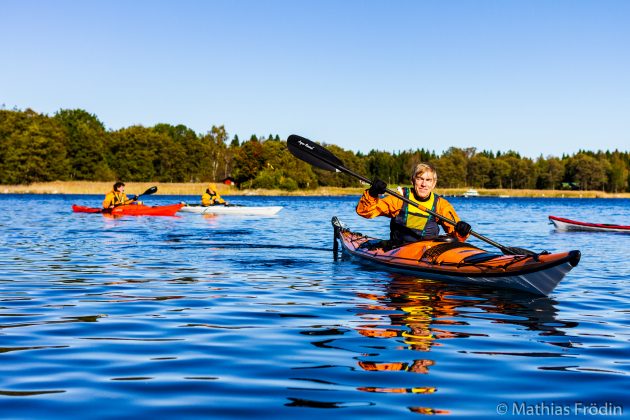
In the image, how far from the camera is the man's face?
9953 mm

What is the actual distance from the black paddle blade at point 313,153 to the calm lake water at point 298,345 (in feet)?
5.91

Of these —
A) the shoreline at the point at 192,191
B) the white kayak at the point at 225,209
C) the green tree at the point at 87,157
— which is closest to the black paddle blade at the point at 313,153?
the white kayak at the point at 225,209

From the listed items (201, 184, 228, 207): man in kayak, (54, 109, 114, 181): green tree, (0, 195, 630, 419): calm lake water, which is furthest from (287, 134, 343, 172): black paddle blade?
(54, 109, 114, 181): green tree

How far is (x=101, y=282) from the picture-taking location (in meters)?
9.45

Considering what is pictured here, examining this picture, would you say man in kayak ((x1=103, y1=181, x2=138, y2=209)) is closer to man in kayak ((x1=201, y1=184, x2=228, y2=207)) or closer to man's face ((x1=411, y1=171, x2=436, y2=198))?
man in kayak ((x1=201, y1=184, x2=228, y2=207))

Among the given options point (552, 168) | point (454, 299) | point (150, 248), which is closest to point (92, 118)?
point (552, 168)

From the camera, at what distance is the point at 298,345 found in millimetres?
5594

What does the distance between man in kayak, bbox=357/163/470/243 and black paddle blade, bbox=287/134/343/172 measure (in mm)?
1593

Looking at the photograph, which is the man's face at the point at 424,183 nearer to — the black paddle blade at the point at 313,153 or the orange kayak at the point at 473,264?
the orange kayak at the point at 473,264

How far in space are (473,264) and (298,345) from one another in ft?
13.3

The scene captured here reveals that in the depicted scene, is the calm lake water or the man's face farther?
the man's face

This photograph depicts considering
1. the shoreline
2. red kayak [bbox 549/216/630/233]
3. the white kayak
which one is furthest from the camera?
the shoreline

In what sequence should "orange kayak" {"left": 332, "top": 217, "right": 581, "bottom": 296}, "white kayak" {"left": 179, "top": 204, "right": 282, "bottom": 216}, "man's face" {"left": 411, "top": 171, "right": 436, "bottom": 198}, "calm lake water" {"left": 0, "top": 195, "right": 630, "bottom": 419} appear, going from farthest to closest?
"white kayak" {"left": 179, "top": 204, "right": 282, "bottom": 216} < "man's face" {"left": 411, "top": 171, "right": 436, "bottom": 198} < "orange kayak" {"left": 332, "top": 217, "right": 581, "bottom": 296} < "calm lake water" {"left": 0, "top": 195, "right": 630, "bottom": 419}

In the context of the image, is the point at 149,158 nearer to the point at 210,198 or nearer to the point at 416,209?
the point at 210,198
